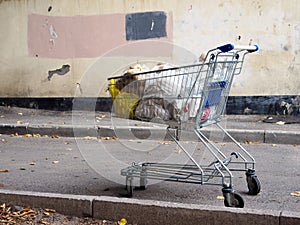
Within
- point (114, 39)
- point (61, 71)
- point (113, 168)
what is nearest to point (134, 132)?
point (113, 168)

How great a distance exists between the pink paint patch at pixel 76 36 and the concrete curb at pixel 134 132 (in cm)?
235

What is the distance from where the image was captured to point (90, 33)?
34.4ft

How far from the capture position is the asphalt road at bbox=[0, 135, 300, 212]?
459 cm

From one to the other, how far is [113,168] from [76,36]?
5355 mm

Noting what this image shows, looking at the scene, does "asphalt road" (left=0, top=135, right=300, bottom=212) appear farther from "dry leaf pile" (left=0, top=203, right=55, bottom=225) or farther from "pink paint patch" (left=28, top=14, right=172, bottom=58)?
"pink paint patch" (left=28, top=14, right=172, bottom=58)

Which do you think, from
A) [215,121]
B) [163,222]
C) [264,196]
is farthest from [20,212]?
[264,196]

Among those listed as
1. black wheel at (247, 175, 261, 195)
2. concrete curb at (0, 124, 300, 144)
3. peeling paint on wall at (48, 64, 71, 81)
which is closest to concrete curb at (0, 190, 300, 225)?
black wheel at (247, 175, 261, 195)

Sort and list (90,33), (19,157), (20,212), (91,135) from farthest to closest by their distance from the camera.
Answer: (90,33) < (91,135) < (19,157) < (20,212)

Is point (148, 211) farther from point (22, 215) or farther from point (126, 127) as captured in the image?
point (126, 127)

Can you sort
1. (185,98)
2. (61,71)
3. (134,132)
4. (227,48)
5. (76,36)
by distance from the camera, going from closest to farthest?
(227,48) → (185,98) → (134,132) → (76,36) → (61,71)

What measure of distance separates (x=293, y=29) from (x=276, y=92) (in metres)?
1.28

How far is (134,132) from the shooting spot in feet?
27.6

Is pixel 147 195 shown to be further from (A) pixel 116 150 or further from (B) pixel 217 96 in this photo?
(A) pixel 116 150

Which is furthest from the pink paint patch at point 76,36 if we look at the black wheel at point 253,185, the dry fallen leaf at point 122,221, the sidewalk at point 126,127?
the dry fallen leaf at point 122,221
